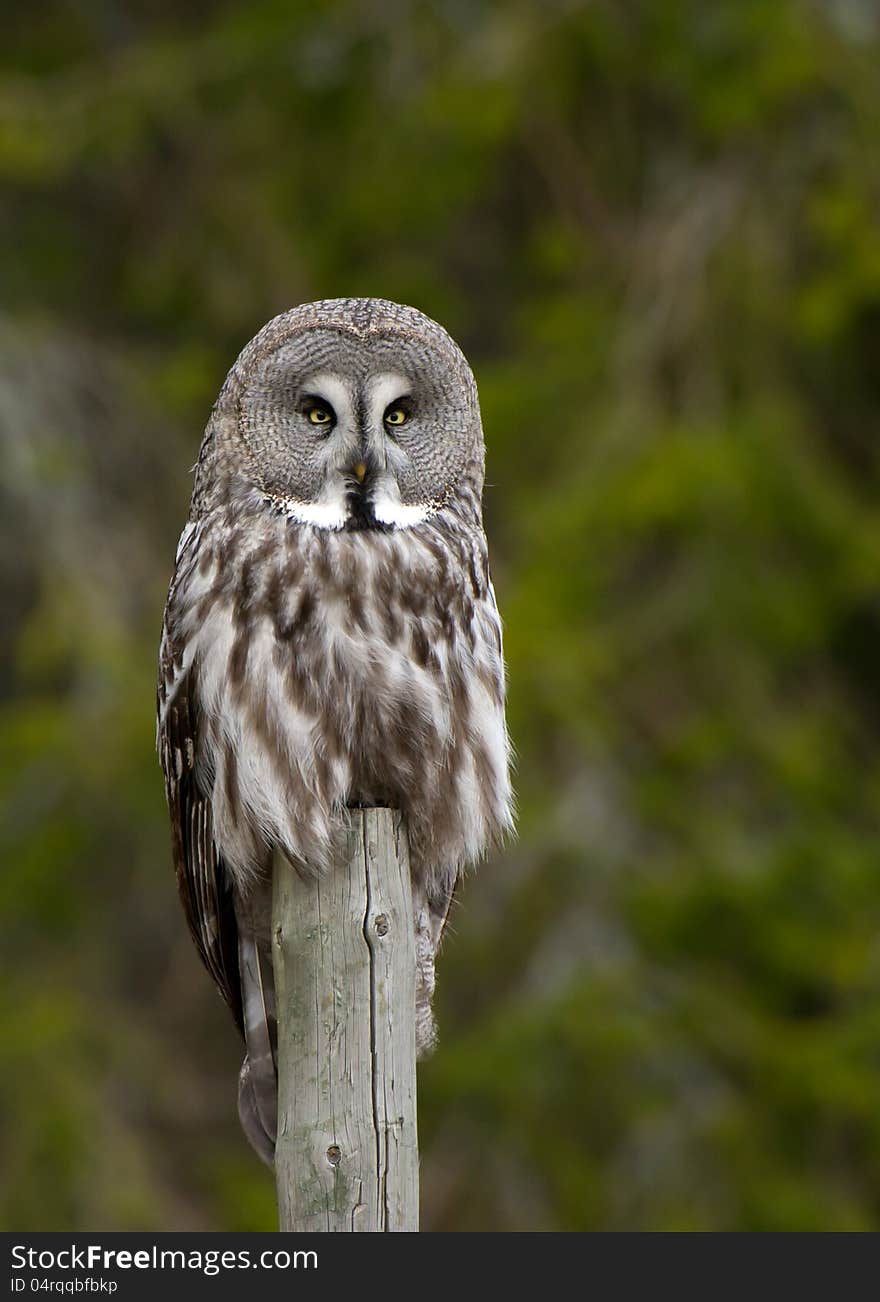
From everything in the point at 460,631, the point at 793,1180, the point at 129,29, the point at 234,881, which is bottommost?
the point at 234,881

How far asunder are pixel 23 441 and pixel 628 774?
8.47ft

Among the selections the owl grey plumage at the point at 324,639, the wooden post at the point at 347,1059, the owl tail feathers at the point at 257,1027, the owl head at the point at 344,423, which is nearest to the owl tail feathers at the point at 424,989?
the owl grey plumage at the point at 324,639

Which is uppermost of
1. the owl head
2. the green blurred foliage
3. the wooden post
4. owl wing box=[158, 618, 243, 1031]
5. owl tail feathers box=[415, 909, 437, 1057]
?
the green blurred foliage

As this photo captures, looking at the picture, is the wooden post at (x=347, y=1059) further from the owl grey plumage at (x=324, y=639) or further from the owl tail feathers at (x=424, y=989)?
the owl tail feathers at (x=424, y=989)

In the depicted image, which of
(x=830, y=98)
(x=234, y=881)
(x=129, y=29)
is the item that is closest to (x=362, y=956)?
(x=234, y=881)

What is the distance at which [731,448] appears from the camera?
25.0ft

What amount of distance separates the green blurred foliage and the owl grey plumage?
344 centimetres

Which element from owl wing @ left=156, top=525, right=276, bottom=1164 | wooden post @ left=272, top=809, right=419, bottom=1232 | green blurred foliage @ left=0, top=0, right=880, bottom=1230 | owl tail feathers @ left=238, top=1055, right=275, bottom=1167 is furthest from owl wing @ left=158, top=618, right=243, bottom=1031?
green blurred foliage @ left=0, top=0, right=880, bottom=1230

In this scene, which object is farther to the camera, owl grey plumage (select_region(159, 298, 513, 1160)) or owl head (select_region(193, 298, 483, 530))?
owl head (select_region(193, 298, 483, 530))

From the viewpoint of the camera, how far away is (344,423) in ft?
12.7

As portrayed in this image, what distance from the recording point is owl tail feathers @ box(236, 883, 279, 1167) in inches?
143

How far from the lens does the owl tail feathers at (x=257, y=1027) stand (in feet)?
11.9

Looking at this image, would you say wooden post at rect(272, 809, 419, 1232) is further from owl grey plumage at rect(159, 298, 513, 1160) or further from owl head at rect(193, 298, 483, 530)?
owl head at rect(193, 298, 483, 530)

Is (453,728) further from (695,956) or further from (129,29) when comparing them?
(129,29)
